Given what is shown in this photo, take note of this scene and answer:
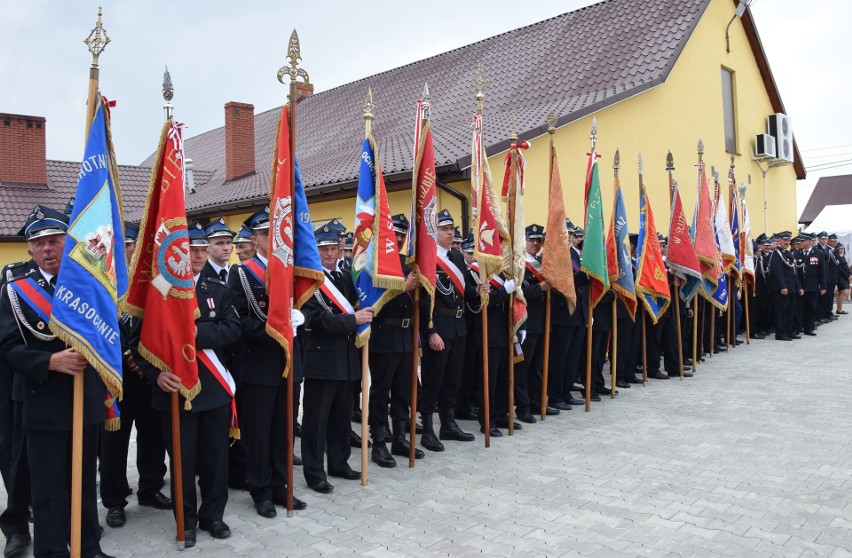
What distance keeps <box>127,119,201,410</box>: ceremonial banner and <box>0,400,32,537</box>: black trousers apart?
0.74m

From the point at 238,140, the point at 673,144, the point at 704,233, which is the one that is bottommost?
the point at 704,233

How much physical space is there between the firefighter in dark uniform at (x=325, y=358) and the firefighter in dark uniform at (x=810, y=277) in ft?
36.9

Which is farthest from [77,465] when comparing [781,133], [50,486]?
[781,133]

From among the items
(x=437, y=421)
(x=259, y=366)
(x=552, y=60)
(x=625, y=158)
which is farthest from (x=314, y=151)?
(x=259, y=366)

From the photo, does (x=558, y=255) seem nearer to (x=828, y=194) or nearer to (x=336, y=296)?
(x=336, y=296)

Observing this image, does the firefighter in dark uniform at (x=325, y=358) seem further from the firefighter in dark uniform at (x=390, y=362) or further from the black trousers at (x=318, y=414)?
the firefighter in dark uniform at (x=390, y=362)

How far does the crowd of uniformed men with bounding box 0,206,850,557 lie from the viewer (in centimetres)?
364

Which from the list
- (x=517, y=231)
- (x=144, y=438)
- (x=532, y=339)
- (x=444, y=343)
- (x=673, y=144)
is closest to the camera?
(x=144, y=438)

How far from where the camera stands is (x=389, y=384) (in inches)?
227

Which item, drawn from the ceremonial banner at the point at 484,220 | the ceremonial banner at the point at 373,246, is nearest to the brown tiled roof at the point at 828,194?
the ceremonial banner at the point at 484,220

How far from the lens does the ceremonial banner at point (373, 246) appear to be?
5.33 m

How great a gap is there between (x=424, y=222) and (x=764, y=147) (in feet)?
54.0

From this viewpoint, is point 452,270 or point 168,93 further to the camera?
point 452,270

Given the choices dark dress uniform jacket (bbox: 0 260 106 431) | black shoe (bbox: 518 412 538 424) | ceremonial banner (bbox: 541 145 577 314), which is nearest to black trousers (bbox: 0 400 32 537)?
dark dress uniform jacket (bbox: 0 260 106 431)
